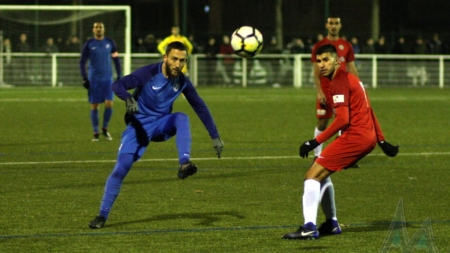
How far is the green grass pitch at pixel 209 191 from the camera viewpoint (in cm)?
838

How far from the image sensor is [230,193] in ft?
37.0

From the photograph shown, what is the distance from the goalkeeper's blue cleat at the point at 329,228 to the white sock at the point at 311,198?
306 millimetres

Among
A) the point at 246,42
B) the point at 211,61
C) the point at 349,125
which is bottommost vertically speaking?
the point at 211,61

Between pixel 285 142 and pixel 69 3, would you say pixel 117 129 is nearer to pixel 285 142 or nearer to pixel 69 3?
pixel 285 142

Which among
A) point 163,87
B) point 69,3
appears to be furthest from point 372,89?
point 163,87

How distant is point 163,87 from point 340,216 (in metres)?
2.12

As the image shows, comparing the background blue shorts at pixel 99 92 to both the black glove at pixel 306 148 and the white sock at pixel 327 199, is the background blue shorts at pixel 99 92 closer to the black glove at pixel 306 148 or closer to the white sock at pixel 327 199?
the white sock at pixel 327 199

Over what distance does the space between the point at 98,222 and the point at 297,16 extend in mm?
45338

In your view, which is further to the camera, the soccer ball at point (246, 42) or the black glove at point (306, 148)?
the soccer ball at point (246, 42)

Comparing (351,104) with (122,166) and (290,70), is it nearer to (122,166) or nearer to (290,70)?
(122,166)

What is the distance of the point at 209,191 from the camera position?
1142 centimetres

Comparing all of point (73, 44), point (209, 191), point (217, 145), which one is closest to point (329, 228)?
point (217, 145)

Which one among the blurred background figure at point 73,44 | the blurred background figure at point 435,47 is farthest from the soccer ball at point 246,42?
the blurred background figure at point 435,47

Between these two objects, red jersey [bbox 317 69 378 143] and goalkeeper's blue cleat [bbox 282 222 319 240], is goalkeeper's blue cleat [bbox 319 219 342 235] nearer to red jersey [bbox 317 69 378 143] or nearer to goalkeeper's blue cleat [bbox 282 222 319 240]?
goalkeeper's blue cleat [bbox 282 222 319 240]
